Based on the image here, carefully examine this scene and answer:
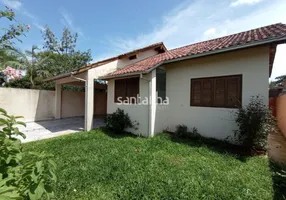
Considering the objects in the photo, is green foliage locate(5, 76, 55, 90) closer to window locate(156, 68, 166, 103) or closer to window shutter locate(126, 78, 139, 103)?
window shutter locate(126, 78, 139, 103)

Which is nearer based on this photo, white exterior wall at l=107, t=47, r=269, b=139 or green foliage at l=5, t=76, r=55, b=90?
white exterior wall at l=107, t=47, r=269, b=139

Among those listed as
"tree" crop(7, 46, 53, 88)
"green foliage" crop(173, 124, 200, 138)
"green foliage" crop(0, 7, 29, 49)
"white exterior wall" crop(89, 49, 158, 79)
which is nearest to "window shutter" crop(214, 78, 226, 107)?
"green foliage" crop(173, 124, 200, 138)

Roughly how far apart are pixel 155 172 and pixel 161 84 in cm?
589

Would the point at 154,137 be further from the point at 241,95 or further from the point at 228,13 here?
the point at 228,13

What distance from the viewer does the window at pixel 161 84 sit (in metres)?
9.16

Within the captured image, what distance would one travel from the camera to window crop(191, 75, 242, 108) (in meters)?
7.27

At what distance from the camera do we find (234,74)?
A: 24.1 feet

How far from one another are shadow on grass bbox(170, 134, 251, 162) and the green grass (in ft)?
0.46

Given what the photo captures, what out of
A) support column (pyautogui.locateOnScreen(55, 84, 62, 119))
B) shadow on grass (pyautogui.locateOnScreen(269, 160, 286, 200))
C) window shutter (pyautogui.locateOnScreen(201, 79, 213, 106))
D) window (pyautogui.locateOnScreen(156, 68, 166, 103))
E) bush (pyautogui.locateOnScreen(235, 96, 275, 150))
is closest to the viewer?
shadow on grass (pyautogui.locateOnScreen(269, 160, 286, 200))

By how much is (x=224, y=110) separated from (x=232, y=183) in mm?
4260

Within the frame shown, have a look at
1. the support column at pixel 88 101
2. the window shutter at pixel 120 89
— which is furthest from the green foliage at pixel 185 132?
the support column at pixel 88 101

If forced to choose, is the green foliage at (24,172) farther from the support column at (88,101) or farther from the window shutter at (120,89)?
the window shutter at (120,89)

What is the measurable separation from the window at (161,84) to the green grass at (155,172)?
3361mm

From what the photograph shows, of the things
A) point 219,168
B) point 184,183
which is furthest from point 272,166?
point 184,183
